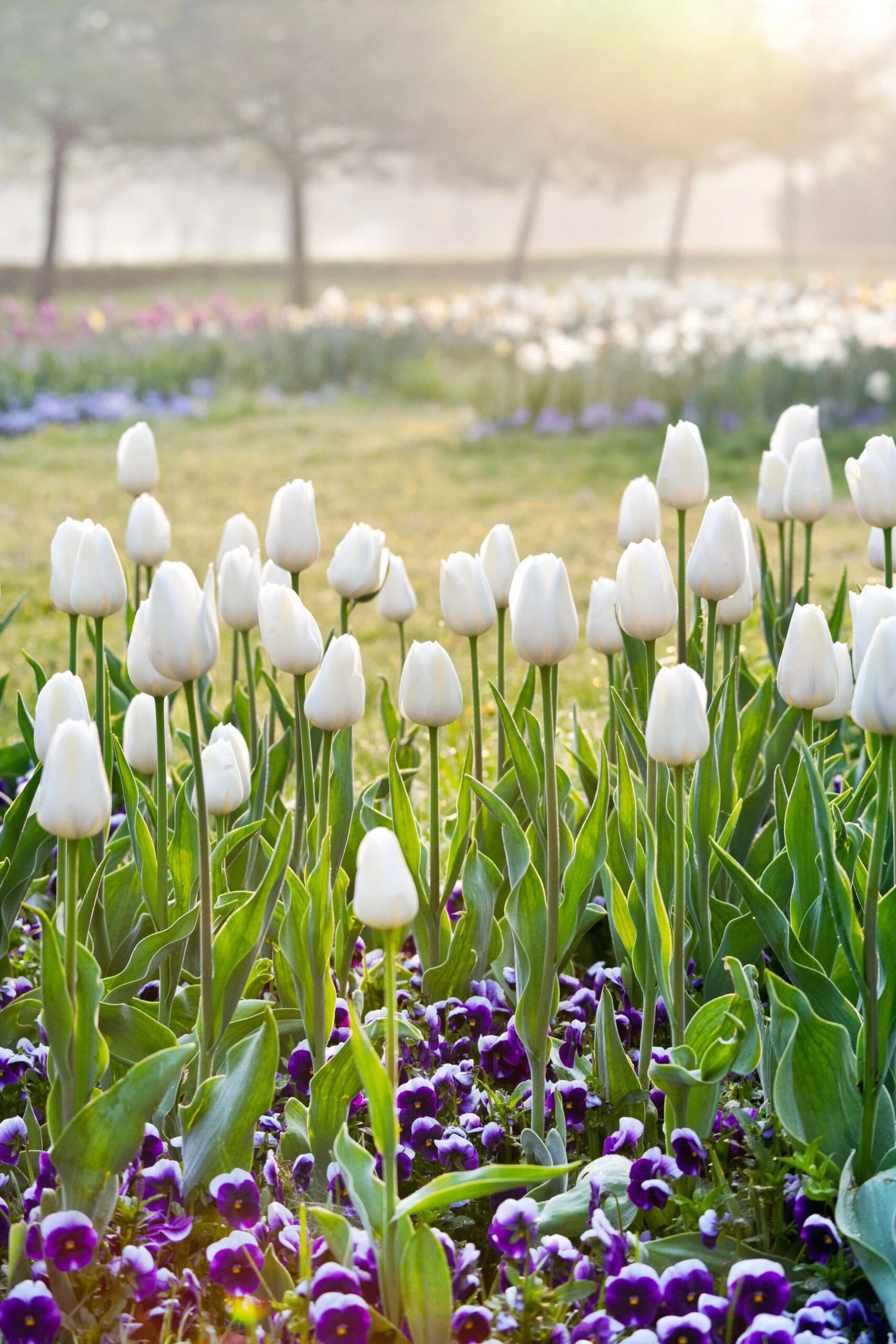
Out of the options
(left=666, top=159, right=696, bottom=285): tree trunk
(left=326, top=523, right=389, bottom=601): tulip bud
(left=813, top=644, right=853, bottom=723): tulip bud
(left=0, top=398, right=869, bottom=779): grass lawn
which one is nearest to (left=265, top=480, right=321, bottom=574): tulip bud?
(left=326, top=523, right=389, bottom=601): tulip bud

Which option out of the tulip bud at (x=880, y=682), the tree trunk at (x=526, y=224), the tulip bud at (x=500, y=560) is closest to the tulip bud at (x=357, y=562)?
the tulip bud at (x=500, y=560)

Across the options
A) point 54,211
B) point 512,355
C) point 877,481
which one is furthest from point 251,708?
point 54,211

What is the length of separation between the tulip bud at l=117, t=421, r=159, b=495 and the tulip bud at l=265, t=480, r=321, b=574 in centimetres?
72

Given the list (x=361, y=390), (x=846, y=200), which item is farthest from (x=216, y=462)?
(x=846, y=200)

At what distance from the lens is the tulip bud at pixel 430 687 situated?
199 centimetres

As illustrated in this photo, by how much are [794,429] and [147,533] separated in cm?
127

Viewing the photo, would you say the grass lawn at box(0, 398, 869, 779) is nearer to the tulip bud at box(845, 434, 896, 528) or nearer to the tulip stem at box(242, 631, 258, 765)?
the tulip stem at box(242, 631, 258, 765)

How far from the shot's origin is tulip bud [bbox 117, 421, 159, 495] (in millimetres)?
2781

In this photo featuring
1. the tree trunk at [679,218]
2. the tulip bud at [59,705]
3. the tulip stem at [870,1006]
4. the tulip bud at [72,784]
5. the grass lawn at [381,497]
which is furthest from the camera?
the tree trunk at [679,218]

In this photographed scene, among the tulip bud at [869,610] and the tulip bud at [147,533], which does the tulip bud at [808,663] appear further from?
the tulip bud at [147,533]

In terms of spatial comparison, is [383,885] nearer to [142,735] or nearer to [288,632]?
[288,632]

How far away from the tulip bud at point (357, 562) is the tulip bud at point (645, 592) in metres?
0.49

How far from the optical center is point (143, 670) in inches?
73.2

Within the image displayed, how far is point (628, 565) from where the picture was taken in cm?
182
